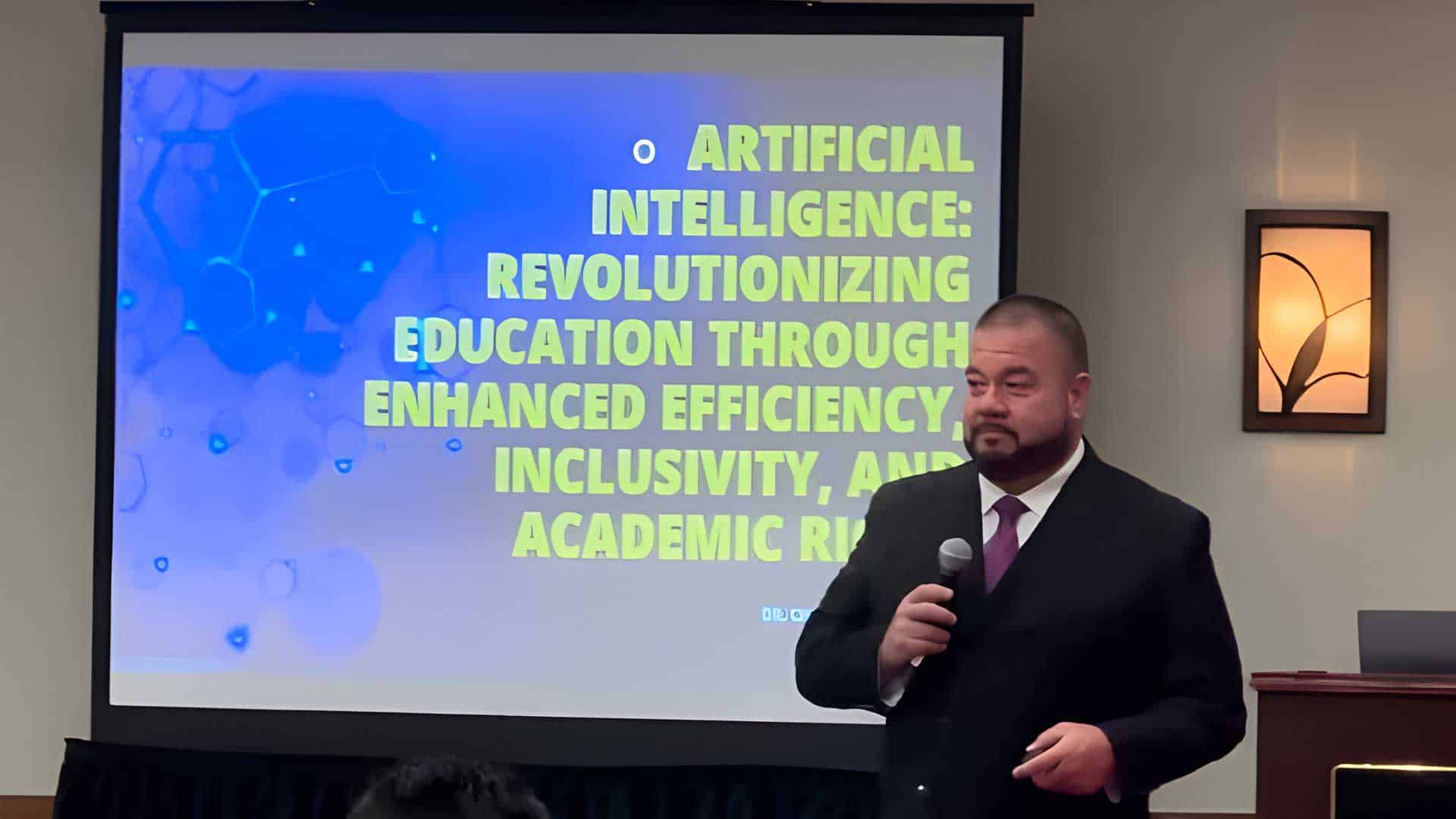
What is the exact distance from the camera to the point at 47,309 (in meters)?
4.09

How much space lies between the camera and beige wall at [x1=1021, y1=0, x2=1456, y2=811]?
3.92 m

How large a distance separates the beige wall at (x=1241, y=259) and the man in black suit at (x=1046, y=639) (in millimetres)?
2171

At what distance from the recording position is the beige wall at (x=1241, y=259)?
392cm

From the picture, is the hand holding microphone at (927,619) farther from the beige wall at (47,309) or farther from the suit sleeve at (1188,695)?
the beige wall at (47,309)

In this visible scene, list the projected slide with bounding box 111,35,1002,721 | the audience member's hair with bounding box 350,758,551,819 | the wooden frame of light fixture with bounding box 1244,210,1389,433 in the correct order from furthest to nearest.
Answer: the wooden frame of light fixture with bounding box 1244,210,1389,433
the projected slide with bounding box 111,35,1002,721
the audience member's hair with bounding box 350,758,551,819

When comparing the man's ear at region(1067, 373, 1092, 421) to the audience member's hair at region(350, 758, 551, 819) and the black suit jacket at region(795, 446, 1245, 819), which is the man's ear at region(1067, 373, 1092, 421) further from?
the audience member's hair at region(350, 758, 551, 819)

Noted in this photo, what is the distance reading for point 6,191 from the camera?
4105mm

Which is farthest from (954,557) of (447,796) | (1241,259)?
(1241,259)

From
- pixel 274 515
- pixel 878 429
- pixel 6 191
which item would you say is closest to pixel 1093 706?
pixel 878 429

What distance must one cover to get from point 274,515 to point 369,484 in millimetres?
252

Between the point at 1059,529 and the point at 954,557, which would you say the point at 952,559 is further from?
the point at 1059,529

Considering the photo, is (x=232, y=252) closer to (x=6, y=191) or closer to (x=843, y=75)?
(x=6, y=191)

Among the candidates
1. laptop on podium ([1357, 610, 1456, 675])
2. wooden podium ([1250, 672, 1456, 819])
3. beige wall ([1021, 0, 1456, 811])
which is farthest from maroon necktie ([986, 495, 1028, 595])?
beige wall ([1021, 0, 1456, 811])

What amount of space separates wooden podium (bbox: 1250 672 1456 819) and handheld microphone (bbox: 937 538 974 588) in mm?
808
